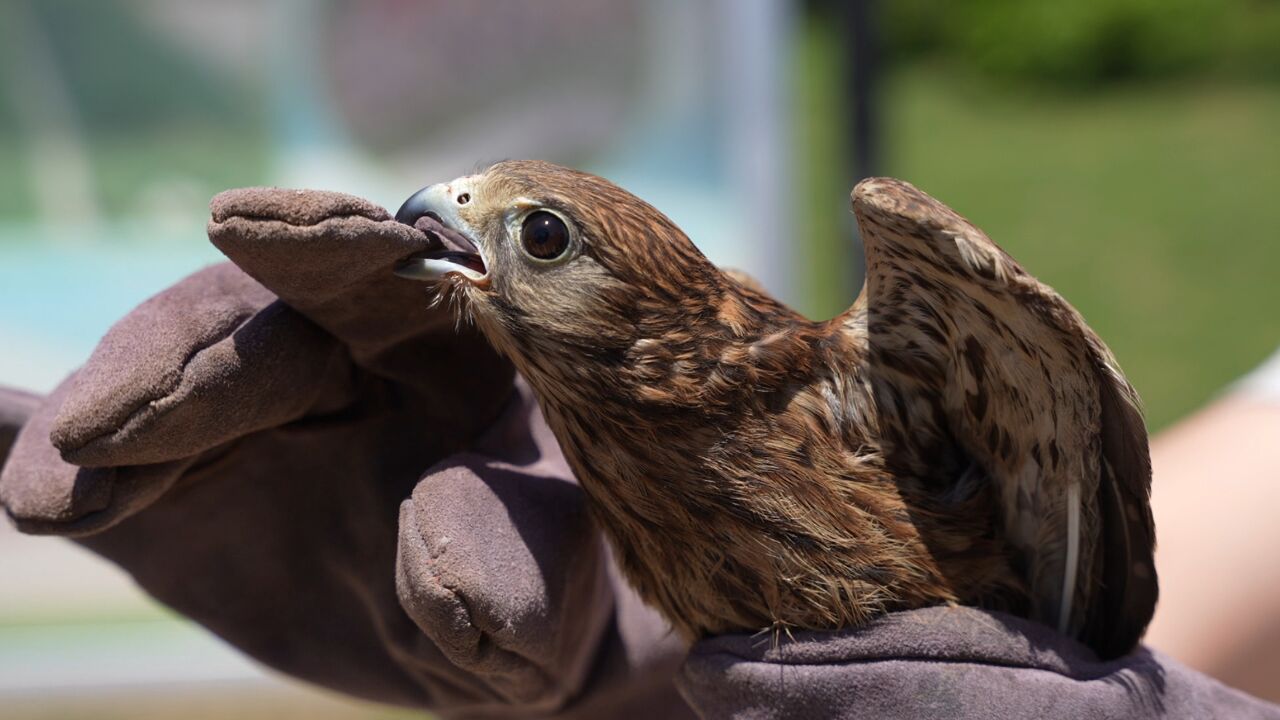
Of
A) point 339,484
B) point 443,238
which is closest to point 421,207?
point 443,238

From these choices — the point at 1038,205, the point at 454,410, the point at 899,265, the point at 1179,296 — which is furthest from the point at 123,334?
the point at 1038,205

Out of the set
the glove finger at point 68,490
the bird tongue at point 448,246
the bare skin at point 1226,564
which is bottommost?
the bare skin at point 1226,564

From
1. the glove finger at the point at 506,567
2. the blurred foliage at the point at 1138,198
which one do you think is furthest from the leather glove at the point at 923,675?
the blurred foliage at the point at 1138,198

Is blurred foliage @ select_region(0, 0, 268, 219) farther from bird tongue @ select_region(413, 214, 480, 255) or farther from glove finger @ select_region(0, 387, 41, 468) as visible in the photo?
bird tongue @ select_region(413, 214, 480, 255)

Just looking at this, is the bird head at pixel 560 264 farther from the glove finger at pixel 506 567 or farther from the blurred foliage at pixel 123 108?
the blurred foliage at pixel 123 108

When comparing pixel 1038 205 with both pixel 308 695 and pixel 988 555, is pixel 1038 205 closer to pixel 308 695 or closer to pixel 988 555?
pixel 308 695

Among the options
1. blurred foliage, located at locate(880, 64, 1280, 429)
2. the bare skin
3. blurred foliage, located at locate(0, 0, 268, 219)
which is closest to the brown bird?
the bare skin
